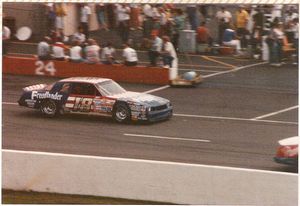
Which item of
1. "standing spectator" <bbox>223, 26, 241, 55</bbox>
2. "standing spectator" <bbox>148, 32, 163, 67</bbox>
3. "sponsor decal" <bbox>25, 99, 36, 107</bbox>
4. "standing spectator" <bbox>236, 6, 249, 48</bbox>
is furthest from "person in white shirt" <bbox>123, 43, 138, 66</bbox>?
"standing spectator" <bbox>236, 6, 249, 48</bbox>

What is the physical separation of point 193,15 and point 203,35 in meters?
0.44

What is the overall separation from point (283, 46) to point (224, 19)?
1.11 meters

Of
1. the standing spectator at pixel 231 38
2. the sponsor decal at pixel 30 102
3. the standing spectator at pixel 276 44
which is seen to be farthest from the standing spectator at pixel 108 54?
the standing spectator at pixel 276 44

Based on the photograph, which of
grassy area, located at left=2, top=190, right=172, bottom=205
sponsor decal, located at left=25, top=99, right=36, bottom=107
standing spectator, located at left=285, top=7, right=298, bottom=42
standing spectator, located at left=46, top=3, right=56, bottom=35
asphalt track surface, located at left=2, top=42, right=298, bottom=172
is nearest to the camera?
grassy area, located at left=2, top=190, right=172, bottom=205

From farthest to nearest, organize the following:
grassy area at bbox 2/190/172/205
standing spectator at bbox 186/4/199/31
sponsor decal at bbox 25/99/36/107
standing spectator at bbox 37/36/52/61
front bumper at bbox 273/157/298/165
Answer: standing spectator at bbox 37/36/52/61 < sponsor decal at bbox 25/99/36/107 < standing spectator at bbox 186/4/199/31 < front bumper at bbox 273/157/298/165 < grassy area at bbox 2/190/172/205

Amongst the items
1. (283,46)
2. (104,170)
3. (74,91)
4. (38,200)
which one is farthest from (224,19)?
(38,200)

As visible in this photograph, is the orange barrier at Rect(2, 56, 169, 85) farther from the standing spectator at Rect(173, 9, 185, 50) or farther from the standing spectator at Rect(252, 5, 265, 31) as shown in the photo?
the standing spectator at Rect(252, 5, 265, 31)

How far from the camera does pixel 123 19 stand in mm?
13156

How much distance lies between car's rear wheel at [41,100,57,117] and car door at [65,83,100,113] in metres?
0.24

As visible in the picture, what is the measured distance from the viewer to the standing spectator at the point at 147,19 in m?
12.7

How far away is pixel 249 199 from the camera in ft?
35.1

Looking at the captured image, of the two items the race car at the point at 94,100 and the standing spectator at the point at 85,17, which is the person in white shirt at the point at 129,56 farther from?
the standing spectator at the point at 85,17

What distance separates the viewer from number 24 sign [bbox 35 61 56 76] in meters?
13.4

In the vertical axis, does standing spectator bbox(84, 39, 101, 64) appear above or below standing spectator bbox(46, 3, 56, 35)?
below
